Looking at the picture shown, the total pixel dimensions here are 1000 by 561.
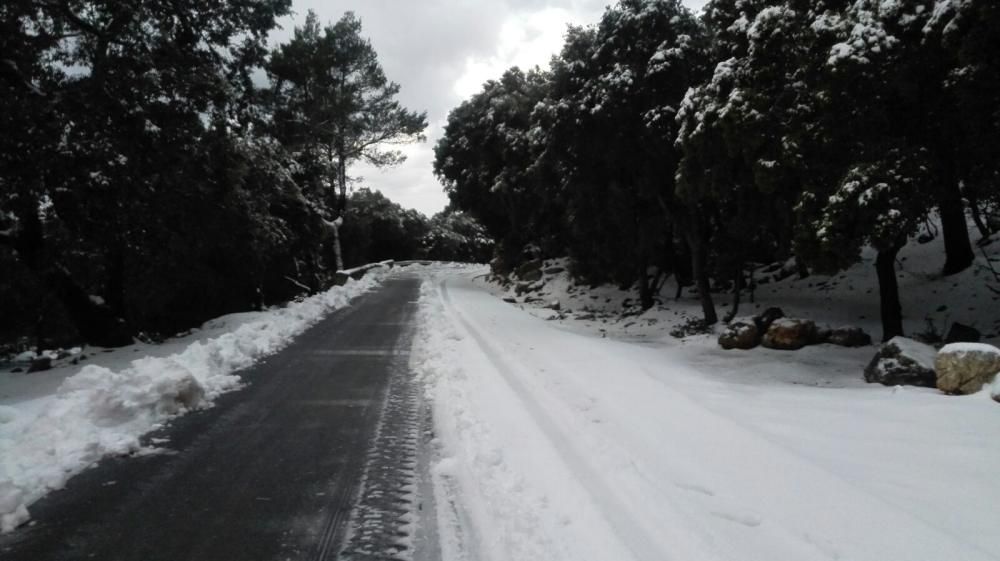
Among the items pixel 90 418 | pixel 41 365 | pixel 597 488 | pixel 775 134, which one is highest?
pixel 775 134

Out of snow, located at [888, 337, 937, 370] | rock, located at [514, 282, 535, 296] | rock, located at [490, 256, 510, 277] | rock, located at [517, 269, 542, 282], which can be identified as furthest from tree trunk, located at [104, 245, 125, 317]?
rock, located at [490, 256, 510, 277]

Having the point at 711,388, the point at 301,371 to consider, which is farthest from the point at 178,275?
the point at 711,388

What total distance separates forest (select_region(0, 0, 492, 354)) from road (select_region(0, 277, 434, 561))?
16.3 ft

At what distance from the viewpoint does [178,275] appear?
13.2 meters

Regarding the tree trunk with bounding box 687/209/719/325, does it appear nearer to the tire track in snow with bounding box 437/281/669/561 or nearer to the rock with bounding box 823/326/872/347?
the rock with bounding box 823/326/872/347

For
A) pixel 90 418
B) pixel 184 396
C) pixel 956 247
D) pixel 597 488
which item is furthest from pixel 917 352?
pixel 90 418

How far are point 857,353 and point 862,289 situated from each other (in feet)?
17.7

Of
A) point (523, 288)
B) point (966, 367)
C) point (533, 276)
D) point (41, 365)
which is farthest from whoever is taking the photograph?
point (533, 276)

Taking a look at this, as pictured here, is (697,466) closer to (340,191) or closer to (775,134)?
(775,134)

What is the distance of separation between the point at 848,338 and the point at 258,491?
10.3m

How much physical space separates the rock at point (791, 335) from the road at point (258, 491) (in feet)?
24.9

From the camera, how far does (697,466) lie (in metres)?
4.11

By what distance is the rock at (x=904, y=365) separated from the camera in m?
6.38

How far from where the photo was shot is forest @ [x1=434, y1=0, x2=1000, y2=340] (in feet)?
22.3
